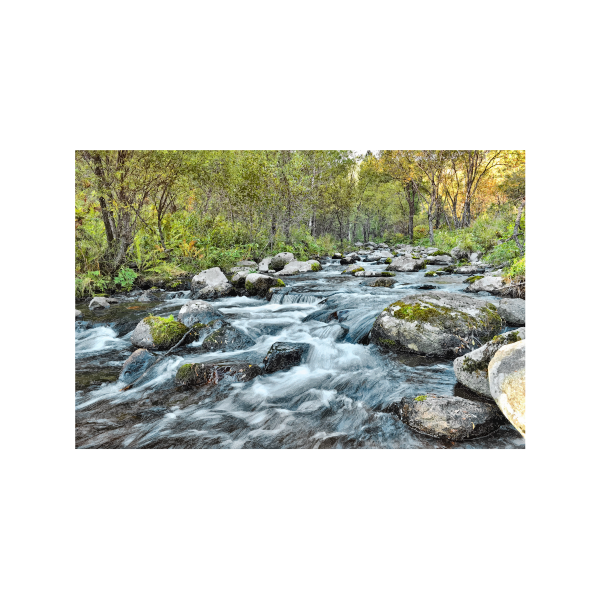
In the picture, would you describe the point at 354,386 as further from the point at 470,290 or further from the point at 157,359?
the point at 470,290

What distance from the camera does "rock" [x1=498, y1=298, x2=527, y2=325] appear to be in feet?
19.1

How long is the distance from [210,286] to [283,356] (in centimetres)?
607

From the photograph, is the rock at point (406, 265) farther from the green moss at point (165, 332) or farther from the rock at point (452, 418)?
the rock at point (452, 418)

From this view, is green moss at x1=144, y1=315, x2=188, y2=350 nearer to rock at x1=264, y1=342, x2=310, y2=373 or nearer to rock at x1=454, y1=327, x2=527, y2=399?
rock at x1=264, y1=342, x2=310, y2=373

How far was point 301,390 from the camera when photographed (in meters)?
4.41

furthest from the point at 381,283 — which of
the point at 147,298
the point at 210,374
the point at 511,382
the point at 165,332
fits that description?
the point at 511,382

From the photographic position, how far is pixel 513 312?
5855 millimetres

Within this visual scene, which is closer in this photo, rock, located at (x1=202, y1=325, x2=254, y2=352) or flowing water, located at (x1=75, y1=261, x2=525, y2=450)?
flowing water, located at (x1=75, y1=261, x2=525, y2=450)

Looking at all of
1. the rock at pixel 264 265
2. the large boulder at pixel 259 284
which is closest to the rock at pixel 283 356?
the large boulder at pixel 259 284

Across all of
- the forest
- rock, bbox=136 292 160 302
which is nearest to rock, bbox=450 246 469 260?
the forest

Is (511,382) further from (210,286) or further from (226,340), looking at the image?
(210,286)

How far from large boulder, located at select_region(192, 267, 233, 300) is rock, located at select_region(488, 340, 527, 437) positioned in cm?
833
